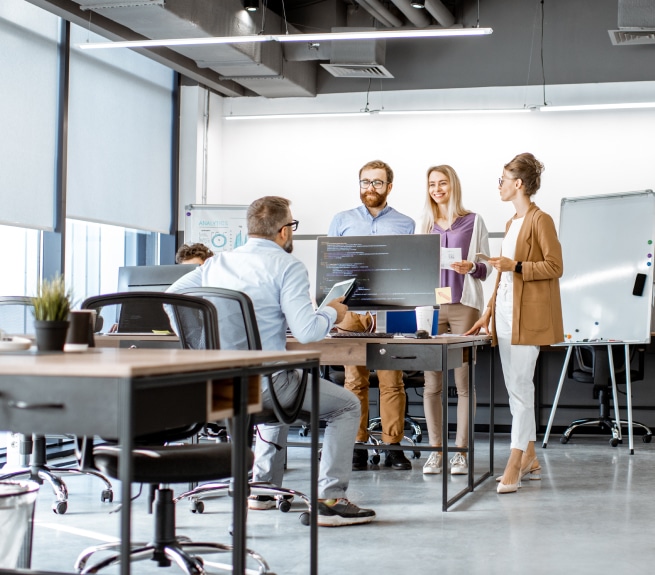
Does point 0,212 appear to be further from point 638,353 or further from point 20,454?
point 638,353

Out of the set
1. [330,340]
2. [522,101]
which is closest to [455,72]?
[522,101]

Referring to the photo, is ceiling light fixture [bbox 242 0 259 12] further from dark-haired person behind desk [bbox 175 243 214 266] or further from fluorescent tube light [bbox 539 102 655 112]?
dark-haired person behind desk [bbox 175 243 214 266]

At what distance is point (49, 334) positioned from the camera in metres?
2.14


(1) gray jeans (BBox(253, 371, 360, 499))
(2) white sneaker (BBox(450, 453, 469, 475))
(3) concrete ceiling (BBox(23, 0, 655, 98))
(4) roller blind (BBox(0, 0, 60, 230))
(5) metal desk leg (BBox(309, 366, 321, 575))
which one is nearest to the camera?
(5) metal desk leg (BBox(309, 366, 321, 575))

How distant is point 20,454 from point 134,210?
3.32 meters

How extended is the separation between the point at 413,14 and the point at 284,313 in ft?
15.7

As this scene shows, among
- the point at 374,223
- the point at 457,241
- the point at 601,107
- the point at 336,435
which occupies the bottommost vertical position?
the point at 336,435

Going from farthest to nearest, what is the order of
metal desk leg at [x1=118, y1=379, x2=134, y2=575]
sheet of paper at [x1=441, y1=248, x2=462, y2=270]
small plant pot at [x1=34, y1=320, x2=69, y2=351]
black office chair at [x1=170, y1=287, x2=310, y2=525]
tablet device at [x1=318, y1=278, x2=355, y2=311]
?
sheet of paper at [x1=441, y1=248, x2=462, y2=270]
tablet device at [x1=318, y1=278, x2=355, y2=311]
black office chair at [x1=170, y1=287, x2=310, y2=525]
small plant pot at [x1=34, y1=320, x2=69, y2=351]
metal desk leg at [x1=118, y1=379, x2=134, y2=575]

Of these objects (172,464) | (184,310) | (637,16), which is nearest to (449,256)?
(184,310)

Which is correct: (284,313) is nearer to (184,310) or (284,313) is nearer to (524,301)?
(184,310)

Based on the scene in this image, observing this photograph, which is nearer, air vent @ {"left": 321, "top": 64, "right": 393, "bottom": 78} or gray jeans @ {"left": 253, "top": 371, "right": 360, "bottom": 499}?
gray jeans @ {"left": 253, "top": 371, "right": 360, "bottom": 499}

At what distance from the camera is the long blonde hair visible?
5.00 metres

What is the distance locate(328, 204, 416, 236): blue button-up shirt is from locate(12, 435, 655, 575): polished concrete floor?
1.34 metres

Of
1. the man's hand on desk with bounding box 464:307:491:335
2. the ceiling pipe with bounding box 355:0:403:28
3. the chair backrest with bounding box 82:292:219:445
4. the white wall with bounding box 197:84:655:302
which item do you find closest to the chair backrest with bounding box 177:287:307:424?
the chair backrest with bounding box 82:292:219:445
